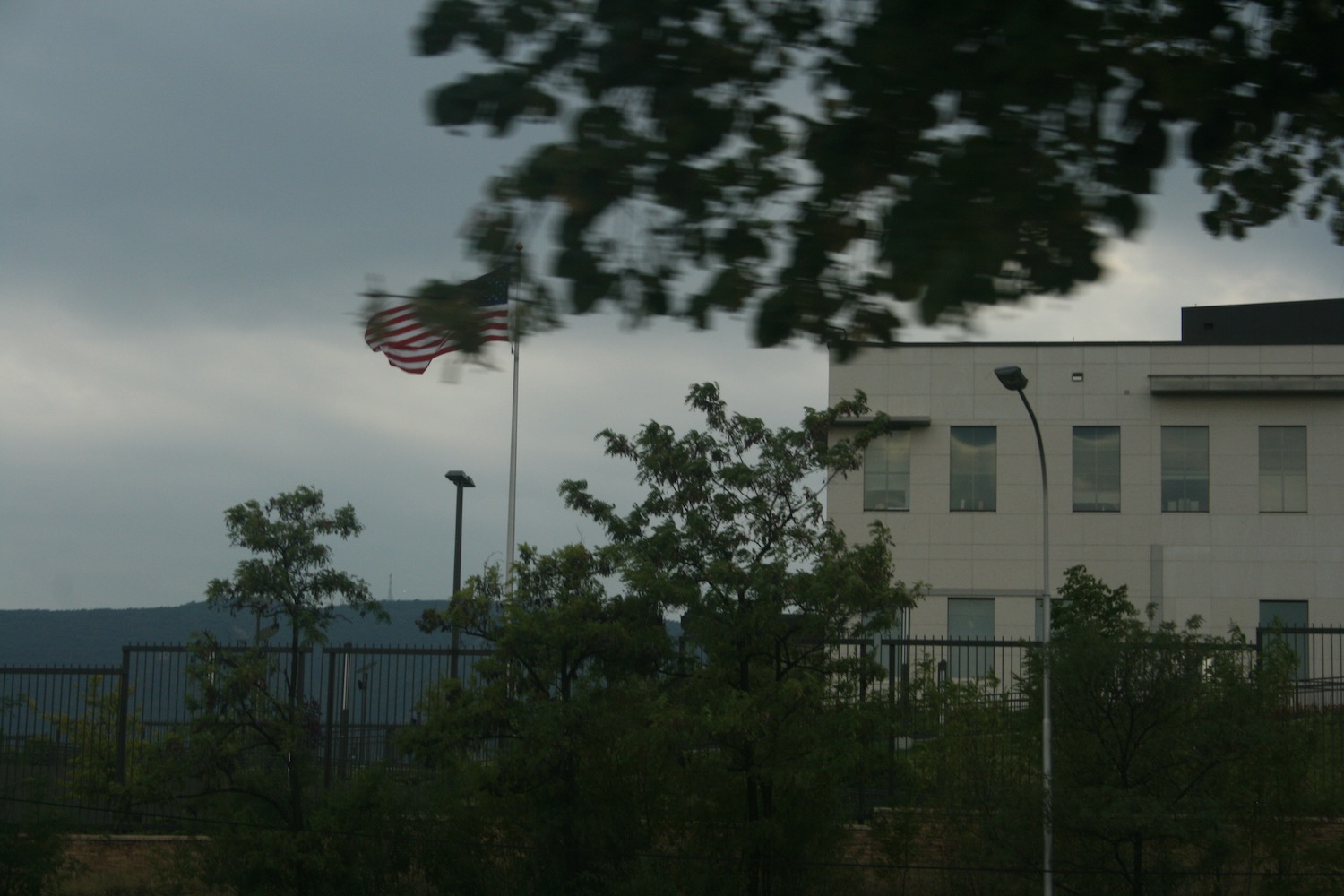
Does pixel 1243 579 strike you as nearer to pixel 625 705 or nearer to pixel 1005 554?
pixel 1005 554

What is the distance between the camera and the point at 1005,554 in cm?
4431

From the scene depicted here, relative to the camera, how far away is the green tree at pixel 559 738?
65.4 feet

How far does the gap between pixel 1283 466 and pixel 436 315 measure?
142ft

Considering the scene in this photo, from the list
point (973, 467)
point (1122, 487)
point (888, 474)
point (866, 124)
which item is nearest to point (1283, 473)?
point (1122, 487)

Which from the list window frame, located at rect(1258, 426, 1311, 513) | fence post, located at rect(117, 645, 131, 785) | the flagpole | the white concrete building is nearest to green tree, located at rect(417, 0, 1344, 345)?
the flagpole

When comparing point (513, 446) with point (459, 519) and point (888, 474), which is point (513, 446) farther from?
point (888, 474)

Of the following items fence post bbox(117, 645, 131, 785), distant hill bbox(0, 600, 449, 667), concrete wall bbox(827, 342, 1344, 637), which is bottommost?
distant hill bbox(0, 600, 449, 667)

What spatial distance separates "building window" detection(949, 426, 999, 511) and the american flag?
40.8 metres

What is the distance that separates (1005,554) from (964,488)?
2.30 m

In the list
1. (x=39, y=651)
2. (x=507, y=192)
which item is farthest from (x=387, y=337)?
(x=39, y=651)

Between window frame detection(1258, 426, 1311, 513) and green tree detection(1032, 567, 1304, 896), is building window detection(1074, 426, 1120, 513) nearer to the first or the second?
window frame detection(1258, 426, 1311, 513)

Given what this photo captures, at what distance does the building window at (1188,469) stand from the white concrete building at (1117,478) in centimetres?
4

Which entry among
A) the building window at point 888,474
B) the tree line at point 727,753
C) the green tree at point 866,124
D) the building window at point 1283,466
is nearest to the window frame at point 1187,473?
the building window at point 1283,466

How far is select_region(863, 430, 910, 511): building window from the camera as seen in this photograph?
44.6 m
